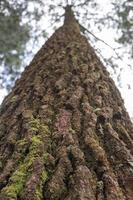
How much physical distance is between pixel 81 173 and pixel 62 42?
8.45 ft

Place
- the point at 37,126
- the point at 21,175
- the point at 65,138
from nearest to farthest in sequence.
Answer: the point at 21,175, the point at 65,138, the point at 37,126

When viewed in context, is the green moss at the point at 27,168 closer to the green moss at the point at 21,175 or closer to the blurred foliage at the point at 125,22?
the green moss at the point at 21,175

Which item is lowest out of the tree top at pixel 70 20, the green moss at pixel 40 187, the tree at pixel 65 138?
the green moss at pixel 40 187

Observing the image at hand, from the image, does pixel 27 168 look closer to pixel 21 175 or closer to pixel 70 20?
pixel 21 175

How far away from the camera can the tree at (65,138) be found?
1.50 meters

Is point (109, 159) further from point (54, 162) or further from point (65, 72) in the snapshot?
point (65, 72)

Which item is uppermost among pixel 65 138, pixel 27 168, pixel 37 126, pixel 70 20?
pixel 70 20

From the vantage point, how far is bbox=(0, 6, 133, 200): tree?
1502 millimetres

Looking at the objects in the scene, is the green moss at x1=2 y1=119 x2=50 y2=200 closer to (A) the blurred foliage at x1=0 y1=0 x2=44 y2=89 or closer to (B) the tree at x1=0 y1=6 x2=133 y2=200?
(B) the tree at x1=0 y1=6 x2=133 y2=200

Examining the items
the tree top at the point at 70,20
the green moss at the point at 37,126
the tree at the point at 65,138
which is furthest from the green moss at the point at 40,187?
the tree top at the point at 70,20

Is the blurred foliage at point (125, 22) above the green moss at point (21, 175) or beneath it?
above

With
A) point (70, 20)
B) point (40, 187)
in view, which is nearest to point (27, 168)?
point (40, 187)

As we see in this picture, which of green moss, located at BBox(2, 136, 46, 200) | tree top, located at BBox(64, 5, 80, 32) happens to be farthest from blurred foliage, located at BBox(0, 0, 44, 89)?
green moss, located at BBox(2, 136, 46, 200)

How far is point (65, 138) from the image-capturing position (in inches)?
73.2
